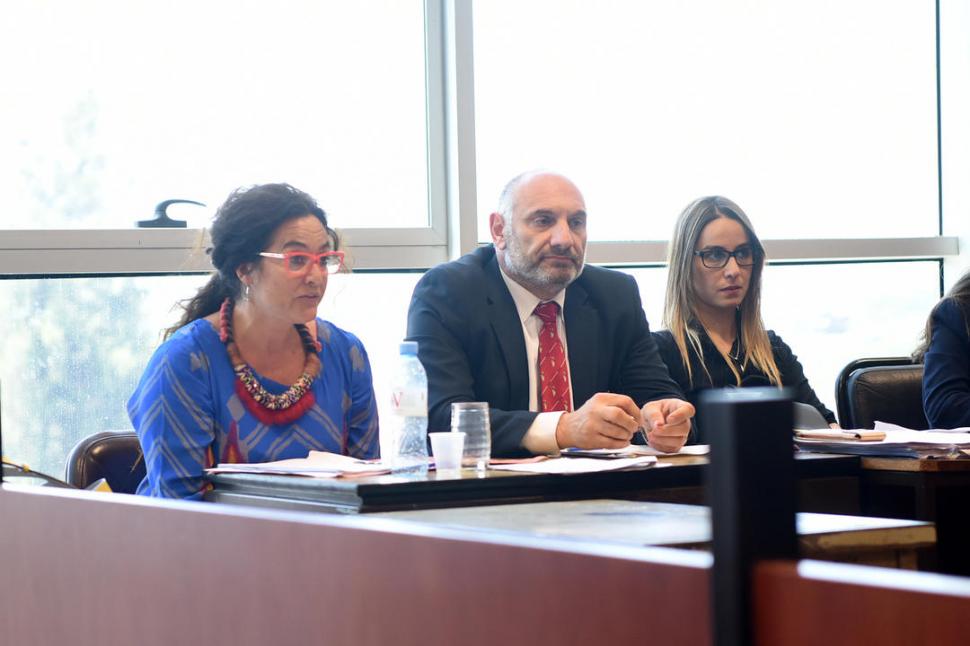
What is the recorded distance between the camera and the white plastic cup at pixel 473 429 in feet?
6.59

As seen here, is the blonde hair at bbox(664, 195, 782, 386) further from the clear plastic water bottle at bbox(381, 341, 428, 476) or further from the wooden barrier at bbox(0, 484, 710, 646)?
the wooden barrier at bbox(0, 484, 710, 646)

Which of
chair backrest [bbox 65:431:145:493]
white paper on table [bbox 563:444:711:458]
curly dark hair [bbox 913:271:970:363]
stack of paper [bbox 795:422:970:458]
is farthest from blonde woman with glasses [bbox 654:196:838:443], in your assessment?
chair backrest [bbox 65:431:145:493]

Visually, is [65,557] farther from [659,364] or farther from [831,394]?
[831,394]

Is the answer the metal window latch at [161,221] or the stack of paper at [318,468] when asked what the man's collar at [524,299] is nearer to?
the stack of paper at [318,468]

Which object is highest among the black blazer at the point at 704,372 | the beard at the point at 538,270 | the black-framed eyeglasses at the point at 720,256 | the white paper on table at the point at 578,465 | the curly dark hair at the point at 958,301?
the black-framed eyeglasses at the point at 720,256

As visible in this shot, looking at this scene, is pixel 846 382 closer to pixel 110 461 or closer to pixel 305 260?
pixel 305 260

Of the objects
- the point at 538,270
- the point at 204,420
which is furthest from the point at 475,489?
the point at 538,270

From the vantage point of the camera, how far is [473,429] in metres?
2.02

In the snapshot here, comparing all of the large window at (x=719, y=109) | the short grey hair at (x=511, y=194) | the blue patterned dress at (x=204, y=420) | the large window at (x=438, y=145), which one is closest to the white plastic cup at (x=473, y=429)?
the blue patterned dress at (x=204, y=420)

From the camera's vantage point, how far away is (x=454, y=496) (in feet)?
5.47

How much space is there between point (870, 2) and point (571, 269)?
263cm

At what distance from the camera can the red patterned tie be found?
279 centimetres

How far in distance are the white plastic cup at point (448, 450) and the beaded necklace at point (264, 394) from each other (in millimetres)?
625

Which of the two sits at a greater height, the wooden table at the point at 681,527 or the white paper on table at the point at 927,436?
the wooden table at the point at 681,527
